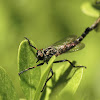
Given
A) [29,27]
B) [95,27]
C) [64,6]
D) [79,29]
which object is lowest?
[95,27]

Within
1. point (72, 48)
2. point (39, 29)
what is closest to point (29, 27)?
point (39, 29)

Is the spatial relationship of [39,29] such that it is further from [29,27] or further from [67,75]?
[67,75]

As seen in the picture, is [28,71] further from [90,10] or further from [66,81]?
[90,10]

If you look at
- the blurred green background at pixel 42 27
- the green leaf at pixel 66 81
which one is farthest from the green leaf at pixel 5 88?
the blurred green background at pixel 42 27

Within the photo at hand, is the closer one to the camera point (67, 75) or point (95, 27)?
point (67, 75)

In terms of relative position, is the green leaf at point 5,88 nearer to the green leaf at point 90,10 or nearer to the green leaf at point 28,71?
the green leaf at point 28,71

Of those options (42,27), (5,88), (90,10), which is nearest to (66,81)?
(5,88)

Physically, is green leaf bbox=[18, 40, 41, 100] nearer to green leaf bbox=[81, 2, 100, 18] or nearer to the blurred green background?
green leaf bbox=[81, 2, 100, 18]
